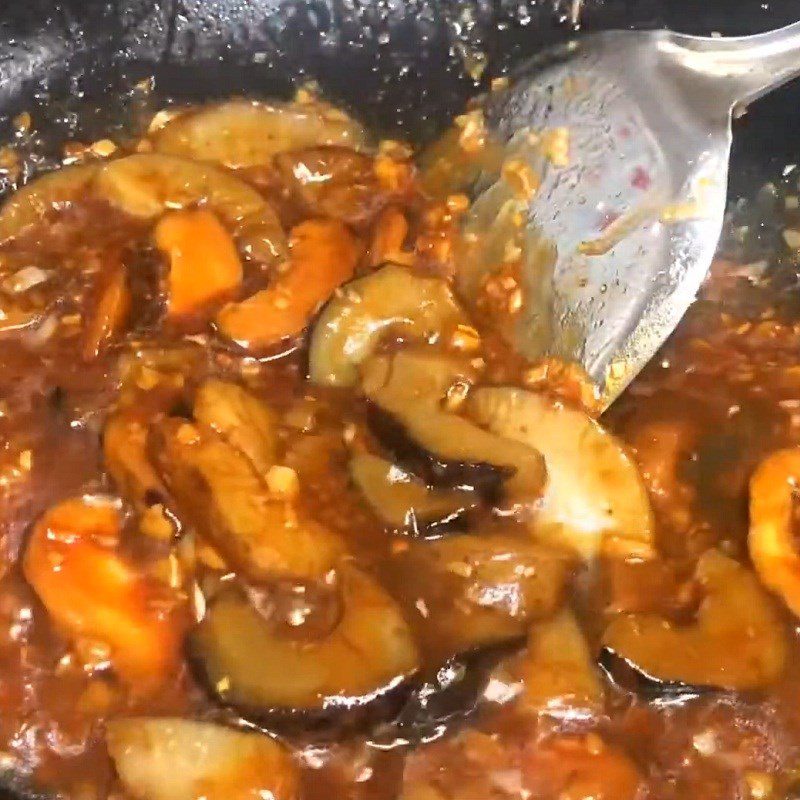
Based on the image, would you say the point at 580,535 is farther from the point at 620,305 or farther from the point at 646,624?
the point at 620,305

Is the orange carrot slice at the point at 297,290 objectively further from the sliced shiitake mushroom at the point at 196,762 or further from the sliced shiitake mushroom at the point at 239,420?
the sliced shiitake mushroom at the point at 196,762

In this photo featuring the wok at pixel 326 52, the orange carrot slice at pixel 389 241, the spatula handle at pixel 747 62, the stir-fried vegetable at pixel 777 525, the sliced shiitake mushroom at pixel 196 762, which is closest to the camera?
the sliced shiitake mushroom at pixel 196 762

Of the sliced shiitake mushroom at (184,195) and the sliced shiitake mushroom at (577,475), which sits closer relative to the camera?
the sliced shiitake mushroom at (577,475)

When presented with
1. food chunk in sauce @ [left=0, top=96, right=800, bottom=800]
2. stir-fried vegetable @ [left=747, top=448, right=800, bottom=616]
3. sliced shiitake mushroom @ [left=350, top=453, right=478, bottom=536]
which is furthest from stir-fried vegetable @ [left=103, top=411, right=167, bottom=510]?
stir-fried vegetable @ [left=747, top=448, right=800, bottom=616]

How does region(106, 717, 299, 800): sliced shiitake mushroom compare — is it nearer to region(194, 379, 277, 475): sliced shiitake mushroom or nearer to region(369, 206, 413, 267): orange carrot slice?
region(194, 379, 277, 475): sliced shiitake mushroom

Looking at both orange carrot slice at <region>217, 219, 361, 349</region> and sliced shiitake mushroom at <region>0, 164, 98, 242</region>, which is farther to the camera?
sliced shiitake mushroom at <region>0, 164, 98, 242</region>

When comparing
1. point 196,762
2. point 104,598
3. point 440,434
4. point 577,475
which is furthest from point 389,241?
point 196,762

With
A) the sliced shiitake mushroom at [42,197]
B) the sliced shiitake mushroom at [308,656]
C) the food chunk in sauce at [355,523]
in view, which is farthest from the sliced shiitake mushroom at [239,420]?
the sliced shiitake mushroom at [42,197]
